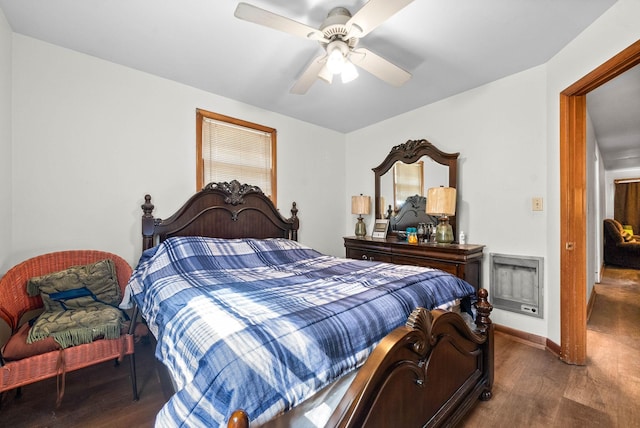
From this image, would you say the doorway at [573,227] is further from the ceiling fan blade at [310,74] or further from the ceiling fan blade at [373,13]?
the ceiling fan blade at [310,74]

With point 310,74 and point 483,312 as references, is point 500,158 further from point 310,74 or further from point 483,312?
point 310,74

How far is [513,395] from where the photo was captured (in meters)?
1.74

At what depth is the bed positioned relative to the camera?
81cm

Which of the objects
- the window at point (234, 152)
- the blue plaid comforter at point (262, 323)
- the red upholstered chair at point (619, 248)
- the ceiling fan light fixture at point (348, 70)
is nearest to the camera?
the blue plaid comforter at point (262, 323)

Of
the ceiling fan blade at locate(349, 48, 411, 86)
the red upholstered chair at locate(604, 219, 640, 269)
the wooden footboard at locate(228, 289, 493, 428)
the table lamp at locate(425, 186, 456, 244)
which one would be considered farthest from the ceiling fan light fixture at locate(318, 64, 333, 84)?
the red upholstered chair at locate(604, 219, 640, 269)

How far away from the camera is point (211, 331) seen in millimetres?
972

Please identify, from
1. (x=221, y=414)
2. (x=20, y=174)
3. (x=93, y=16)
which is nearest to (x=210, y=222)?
(x=20, y=174)

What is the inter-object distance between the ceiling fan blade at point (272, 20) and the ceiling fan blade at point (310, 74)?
0.60ft

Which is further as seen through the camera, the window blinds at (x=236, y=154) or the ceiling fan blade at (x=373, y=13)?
the window blinds at (x=236, y=154)

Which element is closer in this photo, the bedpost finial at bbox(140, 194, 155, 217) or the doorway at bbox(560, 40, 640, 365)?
the doorway at bbox(560, 40, 640, 365)

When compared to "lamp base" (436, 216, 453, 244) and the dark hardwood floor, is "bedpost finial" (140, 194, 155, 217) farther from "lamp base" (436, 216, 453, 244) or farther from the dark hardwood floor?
"lamp base" (436, 216, 453, 244)

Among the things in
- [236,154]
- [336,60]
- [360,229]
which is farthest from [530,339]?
[236,154]

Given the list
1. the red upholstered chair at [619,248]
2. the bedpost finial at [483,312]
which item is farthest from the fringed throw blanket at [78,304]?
the red upholstered chair at [619,248]

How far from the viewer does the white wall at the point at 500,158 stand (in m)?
2.46
